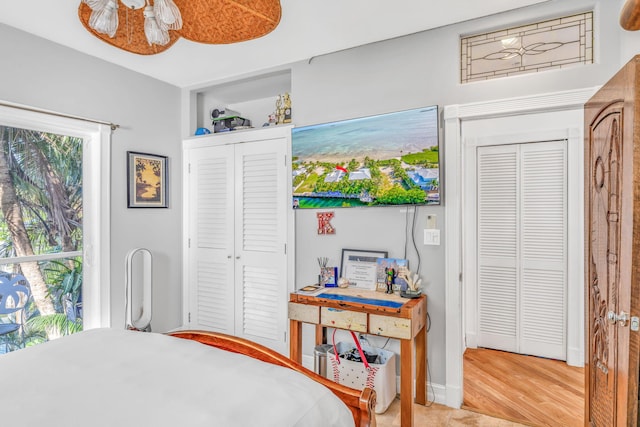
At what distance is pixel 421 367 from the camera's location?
264 cm

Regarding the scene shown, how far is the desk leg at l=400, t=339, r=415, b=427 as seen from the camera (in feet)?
7.48

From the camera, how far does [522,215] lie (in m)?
3.48

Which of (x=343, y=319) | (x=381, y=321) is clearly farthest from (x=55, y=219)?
(x=381, y=321)

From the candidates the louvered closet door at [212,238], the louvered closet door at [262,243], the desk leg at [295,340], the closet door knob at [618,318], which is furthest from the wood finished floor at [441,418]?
the louvered closet door at [212,238]

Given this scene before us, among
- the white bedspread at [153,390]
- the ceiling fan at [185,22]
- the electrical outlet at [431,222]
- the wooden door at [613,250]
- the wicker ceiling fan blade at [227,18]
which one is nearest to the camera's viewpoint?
the white bedspread at [153,390]

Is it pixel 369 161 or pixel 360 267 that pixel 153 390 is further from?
pixel 369 161

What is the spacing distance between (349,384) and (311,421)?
4.82 feet

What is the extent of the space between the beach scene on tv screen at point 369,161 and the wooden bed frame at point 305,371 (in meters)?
1.37

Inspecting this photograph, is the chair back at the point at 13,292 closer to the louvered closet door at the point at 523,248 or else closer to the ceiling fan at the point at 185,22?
the ceiling fan at the point at 185,22

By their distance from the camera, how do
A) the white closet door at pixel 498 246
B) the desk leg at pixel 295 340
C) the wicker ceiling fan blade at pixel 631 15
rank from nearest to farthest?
the wicker ceiling fan blade at pixel 631 15, the desk leg at pixel 295 340, the white closet door at pixel 498 246

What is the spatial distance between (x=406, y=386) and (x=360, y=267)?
34.7 inches

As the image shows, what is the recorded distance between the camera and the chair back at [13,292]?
263 cm

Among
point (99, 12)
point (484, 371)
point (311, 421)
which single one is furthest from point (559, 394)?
point (99, 12)

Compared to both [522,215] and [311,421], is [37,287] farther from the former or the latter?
[522,215]
